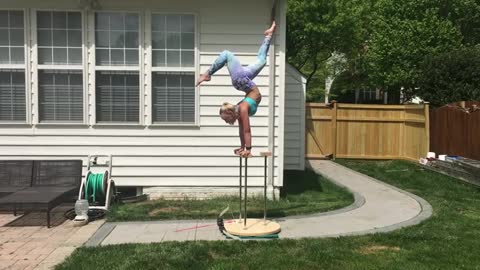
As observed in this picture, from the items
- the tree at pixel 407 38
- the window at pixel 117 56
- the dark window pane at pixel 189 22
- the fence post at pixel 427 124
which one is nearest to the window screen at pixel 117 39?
the window at pixel 117 56

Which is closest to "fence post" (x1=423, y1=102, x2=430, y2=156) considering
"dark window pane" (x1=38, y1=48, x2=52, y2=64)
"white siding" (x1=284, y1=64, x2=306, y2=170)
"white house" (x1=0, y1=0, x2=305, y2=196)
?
"white siding" (x1=284, y1=64, x2=306, y2=170)

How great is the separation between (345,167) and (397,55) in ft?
35.0

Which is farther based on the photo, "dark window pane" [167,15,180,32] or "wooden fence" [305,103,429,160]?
"wooden fence" [305,103,429,160]

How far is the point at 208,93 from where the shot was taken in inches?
331

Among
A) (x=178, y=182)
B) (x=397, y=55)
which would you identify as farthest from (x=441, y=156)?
(x=397, y=55)

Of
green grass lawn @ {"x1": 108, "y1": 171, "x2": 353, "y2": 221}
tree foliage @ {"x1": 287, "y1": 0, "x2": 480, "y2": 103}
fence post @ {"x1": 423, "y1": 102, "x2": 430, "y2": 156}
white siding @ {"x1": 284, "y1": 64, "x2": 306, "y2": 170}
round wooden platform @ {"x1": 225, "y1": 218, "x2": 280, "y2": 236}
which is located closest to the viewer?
round wooden platform @ {"x1": 225, "y1": 218, "x2": 280, "y2": 236}

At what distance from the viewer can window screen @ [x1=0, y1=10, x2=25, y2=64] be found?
27.0ft

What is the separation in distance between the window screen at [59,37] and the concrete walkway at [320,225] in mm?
3113

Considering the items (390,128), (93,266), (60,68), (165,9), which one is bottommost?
(93,266)

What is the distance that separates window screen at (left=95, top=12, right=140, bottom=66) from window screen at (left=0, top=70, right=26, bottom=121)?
1351 mm

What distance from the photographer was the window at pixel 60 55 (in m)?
8.27

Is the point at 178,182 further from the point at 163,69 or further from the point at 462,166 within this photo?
the point at 462,166

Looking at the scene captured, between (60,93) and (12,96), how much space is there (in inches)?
31.2

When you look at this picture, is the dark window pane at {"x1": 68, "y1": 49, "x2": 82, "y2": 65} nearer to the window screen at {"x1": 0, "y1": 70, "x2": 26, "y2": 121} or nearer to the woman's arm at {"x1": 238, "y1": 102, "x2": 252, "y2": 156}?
the window screen at {"x1": 0, "y1": 70, "x2": 26, "y2": 121}
